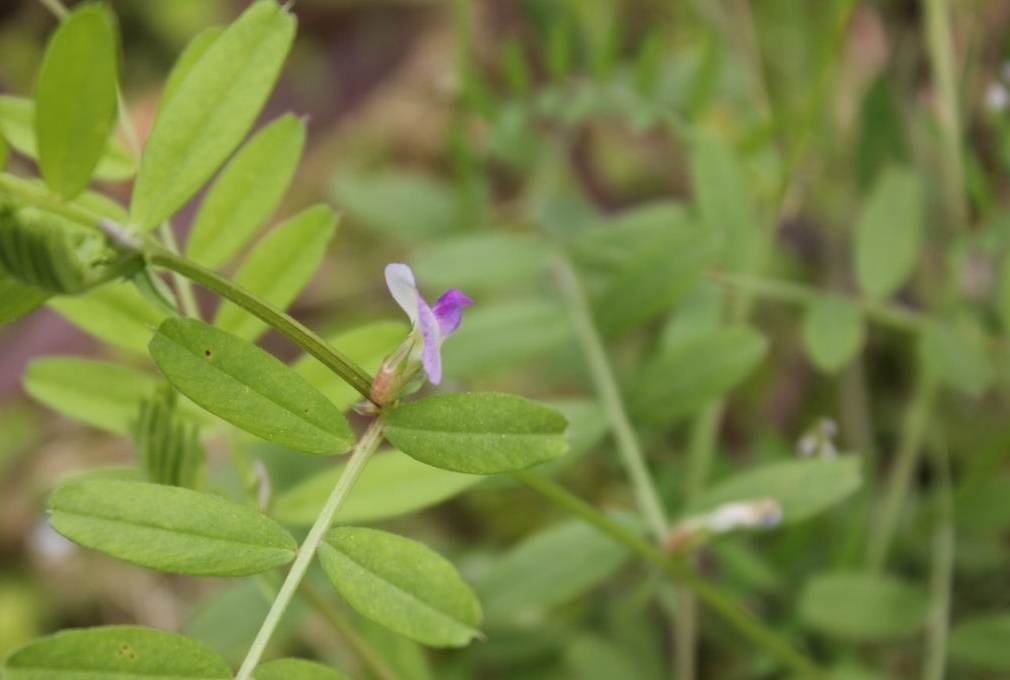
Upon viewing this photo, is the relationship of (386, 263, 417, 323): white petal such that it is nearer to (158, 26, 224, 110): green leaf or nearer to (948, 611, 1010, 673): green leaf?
(158, 26, 224, 110): green leaf

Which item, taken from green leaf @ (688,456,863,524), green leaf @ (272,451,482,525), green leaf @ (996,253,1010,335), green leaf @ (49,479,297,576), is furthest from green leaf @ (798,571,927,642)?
green leaf @ (49,479,297,576)

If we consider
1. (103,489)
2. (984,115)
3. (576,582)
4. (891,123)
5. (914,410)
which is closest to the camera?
(103,489)

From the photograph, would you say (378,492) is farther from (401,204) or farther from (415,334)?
(401,204)

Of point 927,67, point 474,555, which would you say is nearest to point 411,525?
point 474,555

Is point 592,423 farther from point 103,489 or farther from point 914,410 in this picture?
point 103,489

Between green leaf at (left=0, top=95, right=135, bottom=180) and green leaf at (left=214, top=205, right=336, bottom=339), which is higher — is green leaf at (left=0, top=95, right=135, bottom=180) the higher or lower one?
the higher one
